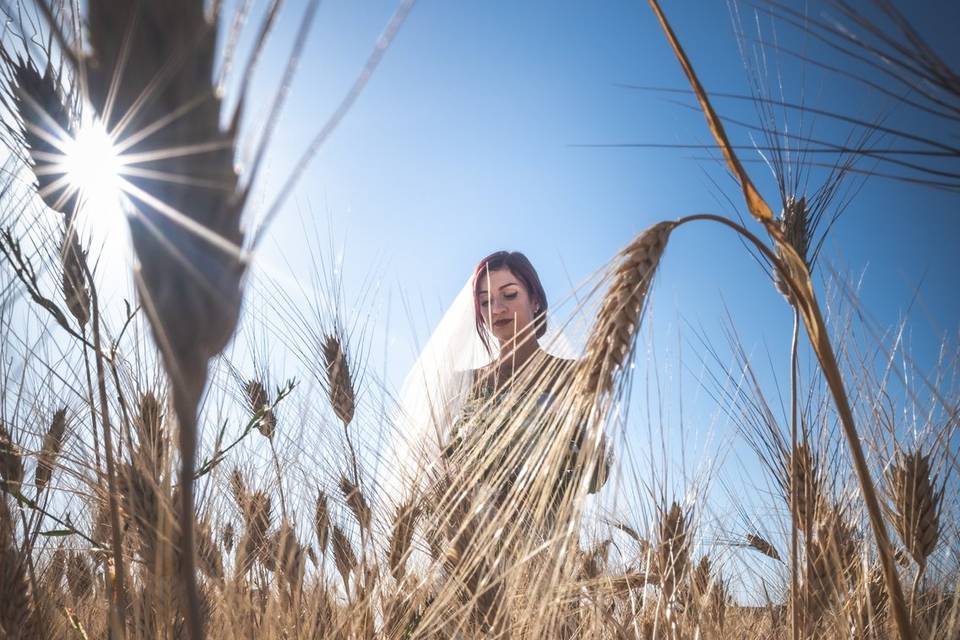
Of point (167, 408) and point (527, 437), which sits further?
point (167, 408)

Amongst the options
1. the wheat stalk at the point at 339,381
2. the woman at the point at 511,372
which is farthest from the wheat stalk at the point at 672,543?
the wheat stalk at the point at 339,381

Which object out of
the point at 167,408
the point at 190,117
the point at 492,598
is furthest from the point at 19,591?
the point at 190,117

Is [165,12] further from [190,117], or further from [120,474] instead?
[120,474]

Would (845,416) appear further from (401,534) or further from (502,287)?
(502,287)

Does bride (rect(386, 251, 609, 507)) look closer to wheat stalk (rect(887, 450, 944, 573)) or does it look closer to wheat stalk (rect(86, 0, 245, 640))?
wheat stalk (rect(86, 0, 245, 640))

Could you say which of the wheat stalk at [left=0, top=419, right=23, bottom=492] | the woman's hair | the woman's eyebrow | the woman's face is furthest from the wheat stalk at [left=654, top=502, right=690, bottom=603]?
the woman's hair

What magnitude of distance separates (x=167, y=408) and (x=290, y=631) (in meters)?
0.58

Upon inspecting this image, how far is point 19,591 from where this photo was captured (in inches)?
31.2

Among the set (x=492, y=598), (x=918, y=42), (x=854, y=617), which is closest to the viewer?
(x=918, y=42)

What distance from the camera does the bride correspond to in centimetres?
77

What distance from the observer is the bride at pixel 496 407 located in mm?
765

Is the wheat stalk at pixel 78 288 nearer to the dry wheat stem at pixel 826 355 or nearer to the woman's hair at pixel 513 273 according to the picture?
the dry wheat stem at pixel 826 355

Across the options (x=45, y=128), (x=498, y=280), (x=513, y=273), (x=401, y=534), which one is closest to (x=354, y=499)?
(x=401, y=534)

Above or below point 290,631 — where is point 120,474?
above
